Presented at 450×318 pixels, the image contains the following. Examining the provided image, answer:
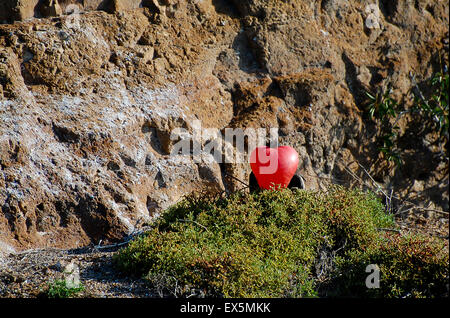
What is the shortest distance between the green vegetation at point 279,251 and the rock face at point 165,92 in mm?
720

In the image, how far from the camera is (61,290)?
374cm

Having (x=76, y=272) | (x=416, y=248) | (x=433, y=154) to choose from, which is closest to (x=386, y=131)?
(x=433, y=154)

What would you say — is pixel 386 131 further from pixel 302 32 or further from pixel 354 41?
pixel 302 32

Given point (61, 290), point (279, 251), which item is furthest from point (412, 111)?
point (61, 290)

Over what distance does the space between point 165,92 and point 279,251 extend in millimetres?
2064

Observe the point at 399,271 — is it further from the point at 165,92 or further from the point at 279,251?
the point at 165,92

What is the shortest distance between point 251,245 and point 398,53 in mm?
3640

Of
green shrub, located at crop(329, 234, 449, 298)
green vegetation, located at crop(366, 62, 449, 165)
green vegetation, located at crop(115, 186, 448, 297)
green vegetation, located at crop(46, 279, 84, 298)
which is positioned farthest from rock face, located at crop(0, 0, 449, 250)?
green shrub, located at crop(329, 234, 449, 298)

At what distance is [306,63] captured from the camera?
6184 mm

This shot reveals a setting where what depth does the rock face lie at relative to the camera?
479 centimetres

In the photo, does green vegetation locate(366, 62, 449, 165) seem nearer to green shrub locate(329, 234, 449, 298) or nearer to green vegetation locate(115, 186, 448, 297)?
green vegetation locate(115, 186, 448, 297)

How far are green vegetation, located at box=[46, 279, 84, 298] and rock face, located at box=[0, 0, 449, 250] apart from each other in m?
0.95

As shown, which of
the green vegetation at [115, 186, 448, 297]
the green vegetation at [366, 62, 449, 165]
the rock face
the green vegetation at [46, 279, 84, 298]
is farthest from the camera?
the green vegetation at [366, 62, 449, 165]

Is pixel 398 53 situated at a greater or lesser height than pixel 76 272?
greater
